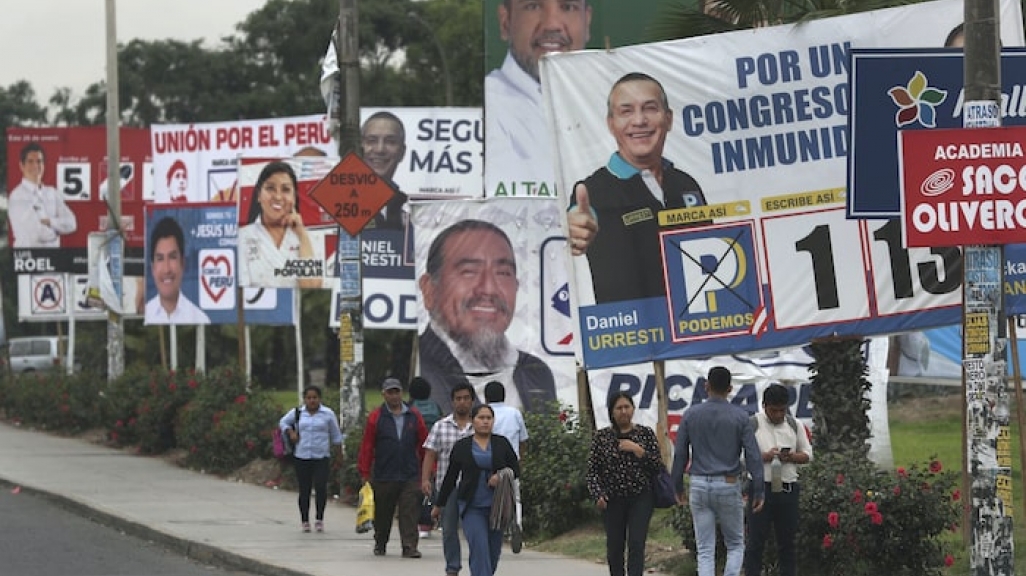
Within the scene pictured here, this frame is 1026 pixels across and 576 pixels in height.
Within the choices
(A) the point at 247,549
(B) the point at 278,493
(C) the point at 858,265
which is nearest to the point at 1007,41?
(C) the point at 858,265

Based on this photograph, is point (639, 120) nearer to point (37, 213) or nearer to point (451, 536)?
point (451, 536)

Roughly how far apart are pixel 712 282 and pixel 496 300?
7.05 meters

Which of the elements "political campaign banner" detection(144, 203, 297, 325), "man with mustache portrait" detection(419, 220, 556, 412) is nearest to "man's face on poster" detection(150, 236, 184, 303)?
"political campaign banner" detection(144, 203, 297, 325)

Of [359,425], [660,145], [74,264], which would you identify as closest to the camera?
[660,145]

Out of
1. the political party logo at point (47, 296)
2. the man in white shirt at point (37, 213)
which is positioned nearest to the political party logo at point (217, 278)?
the man in white shirt at point (37, 213)

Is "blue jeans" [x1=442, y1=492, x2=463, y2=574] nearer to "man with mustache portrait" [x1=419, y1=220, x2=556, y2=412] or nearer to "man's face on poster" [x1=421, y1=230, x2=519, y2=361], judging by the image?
"man with mustache portrait" [x1=419, y1=220, x2=556, y2=412]

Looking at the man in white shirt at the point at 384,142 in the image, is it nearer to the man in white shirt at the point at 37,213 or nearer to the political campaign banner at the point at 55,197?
the political campaign banner at the point at 55,197

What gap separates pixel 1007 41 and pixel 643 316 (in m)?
3.99

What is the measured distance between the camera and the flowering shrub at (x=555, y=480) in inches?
717

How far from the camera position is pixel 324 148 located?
36562 mm

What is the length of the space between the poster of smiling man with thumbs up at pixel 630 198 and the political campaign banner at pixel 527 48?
581cm

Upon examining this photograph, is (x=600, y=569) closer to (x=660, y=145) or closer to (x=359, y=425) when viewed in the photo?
(x=660, y=145)

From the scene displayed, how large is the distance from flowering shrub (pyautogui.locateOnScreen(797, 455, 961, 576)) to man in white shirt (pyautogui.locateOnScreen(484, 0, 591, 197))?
393 inches

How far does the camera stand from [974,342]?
37.3 ft
